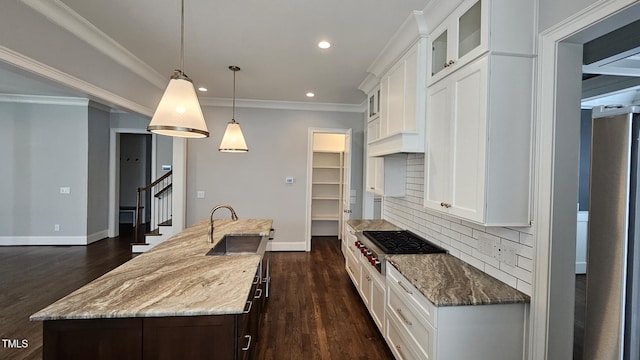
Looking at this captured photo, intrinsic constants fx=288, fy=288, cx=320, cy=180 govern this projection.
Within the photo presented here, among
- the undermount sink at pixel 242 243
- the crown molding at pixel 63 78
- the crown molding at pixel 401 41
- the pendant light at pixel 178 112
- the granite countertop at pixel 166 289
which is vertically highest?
the crown molding at pixel 401 41

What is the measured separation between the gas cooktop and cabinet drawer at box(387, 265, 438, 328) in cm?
26

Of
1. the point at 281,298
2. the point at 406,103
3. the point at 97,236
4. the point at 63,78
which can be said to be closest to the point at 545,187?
the point at 406,103

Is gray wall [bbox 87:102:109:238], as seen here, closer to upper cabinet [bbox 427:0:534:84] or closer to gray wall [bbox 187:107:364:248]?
gray wall [bbox 187:107:364:248]

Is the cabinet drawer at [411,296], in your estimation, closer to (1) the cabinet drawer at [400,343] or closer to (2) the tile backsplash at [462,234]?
(1) the cabinet drawer at [400,343]

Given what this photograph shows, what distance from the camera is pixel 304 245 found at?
550 cm

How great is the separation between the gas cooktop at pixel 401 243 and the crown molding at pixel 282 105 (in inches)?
116

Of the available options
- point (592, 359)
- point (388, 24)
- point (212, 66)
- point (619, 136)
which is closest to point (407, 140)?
point (388, 24)

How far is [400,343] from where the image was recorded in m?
2.04

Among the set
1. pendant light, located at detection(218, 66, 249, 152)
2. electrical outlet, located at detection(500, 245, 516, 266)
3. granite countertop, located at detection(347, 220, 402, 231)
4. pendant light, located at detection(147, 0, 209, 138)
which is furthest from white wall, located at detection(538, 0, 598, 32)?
pendant light, located at detection(218, 66, 249, 152)

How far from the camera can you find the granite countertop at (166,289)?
128 cm

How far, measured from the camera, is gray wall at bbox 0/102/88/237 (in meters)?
5.26

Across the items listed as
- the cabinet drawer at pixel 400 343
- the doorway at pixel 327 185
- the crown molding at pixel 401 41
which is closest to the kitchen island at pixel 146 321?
the cabinet drawer at pixel 400 343

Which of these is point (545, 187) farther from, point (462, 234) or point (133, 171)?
point (133, 171)

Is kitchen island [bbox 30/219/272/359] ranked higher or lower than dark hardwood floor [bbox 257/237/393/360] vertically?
higher
